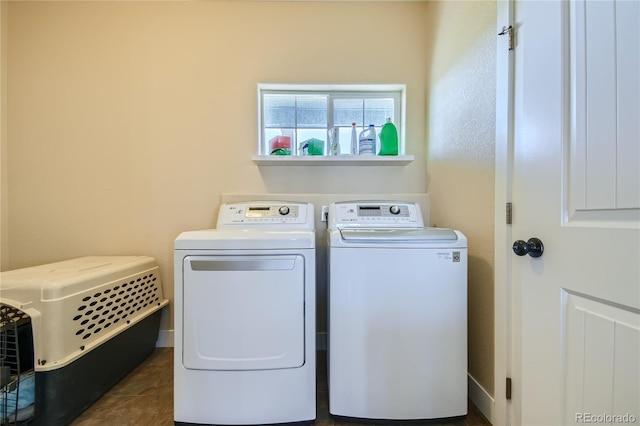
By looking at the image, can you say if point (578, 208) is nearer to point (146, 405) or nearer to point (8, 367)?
point (146, 405)

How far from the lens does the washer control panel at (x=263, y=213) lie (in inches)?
63.4

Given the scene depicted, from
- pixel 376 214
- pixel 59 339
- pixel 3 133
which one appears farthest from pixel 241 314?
pixel 3 133

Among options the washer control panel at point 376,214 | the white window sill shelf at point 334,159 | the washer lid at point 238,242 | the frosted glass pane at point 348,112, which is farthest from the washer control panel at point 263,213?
the frosted glass pane at point 348,112

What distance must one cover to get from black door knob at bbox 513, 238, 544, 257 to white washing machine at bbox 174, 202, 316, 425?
2.60 feet

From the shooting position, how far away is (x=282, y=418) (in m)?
1.15

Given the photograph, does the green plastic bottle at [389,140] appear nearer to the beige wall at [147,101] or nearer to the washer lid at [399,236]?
the beige wall at [147,101]

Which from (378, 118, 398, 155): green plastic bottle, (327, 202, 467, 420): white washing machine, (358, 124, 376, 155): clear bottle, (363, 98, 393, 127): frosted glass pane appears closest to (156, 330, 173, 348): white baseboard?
(327, 202, 467, 420): white washing machine

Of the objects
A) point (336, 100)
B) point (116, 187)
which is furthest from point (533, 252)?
point (116, 187)

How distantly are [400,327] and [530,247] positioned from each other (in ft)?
1.89

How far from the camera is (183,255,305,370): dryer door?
112 centimetres

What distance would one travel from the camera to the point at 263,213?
1640 millimetres

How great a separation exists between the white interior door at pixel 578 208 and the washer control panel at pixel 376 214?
0.62 m

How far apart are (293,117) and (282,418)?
1.83 metres

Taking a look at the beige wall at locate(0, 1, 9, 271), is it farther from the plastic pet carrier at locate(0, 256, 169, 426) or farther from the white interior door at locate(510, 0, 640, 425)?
the white interior door at locate(510, 0, 640, 425)
